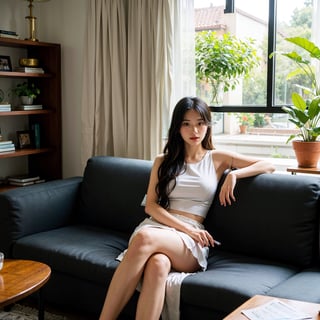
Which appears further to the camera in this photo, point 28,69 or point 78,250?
point 28,69

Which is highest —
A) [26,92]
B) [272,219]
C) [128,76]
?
[128,76]

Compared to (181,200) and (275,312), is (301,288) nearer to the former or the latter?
(275,312)

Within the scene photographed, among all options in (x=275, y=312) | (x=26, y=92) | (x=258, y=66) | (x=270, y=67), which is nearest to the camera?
(x=275, y=312)

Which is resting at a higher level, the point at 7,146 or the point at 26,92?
the point at 26,92

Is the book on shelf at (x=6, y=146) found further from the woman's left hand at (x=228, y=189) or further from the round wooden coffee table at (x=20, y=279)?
the woman's left hand at (x=228, y=189)

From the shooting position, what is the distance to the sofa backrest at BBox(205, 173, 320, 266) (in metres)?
2.58

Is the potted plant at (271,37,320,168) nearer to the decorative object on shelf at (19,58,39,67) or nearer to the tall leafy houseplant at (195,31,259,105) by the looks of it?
the tall leafy houseplant at (195,31,259,105)

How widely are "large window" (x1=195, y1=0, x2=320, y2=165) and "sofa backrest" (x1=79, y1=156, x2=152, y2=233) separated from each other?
0.85m

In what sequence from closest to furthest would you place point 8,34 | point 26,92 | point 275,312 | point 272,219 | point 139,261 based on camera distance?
point 275,312 < point 139,261 < point 272,219 < point 8,34 < point 26,92

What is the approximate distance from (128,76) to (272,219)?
5.53 feet

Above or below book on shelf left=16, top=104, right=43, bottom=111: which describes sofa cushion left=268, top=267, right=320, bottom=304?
below

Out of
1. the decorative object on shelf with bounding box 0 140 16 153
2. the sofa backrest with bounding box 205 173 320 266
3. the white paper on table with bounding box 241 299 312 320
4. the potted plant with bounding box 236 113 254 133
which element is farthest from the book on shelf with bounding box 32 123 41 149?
the white paper on table with bounding box 241 299 312 320

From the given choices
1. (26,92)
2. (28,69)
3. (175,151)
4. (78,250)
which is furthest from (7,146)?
(175,151)

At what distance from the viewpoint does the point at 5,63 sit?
3.95 metres
